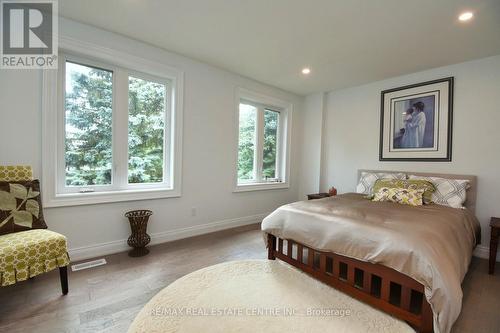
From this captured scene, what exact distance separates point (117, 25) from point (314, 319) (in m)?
3.27

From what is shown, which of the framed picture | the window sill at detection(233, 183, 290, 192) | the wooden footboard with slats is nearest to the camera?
the wooden footboard with slats

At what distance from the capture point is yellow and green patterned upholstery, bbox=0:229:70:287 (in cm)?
153

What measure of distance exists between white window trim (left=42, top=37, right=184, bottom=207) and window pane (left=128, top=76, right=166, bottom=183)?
5.2 inches

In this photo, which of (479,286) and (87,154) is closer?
(479,286)

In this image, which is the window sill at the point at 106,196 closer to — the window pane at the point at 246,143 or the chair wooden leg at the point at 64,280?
the chair wooden leg at the point at 64,280

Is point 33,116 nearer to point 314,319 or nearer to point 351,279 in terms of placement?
point 314,319

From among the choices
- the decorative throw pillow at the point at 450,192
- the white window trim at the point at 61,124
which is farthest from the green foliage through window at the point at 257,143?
the decorative throw pillow at the point at 450,192

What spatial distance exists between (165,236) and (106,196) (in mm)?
895

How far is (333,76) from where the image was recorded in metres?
3.62

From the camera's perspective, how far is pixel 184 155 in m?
3.15

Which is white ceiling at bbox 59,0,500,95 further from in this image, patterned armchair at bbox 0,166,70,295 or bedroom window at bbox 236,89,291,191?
patterned armchair at bbox 0,166,70,295

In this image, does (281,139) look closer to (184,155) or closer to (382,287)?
(184,155)

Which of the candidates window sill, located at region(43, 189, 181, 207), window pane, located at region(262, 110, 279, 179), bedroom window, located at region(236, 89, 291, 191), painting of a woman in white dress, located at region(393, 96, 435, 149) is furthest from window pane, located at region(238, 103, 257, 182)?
painting of a woman in white dress, located at region(393, 96, 435, 149)

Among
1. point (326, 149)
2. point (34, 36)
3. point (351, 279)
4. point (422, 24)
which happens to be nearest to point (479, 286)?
point (351, 279)
